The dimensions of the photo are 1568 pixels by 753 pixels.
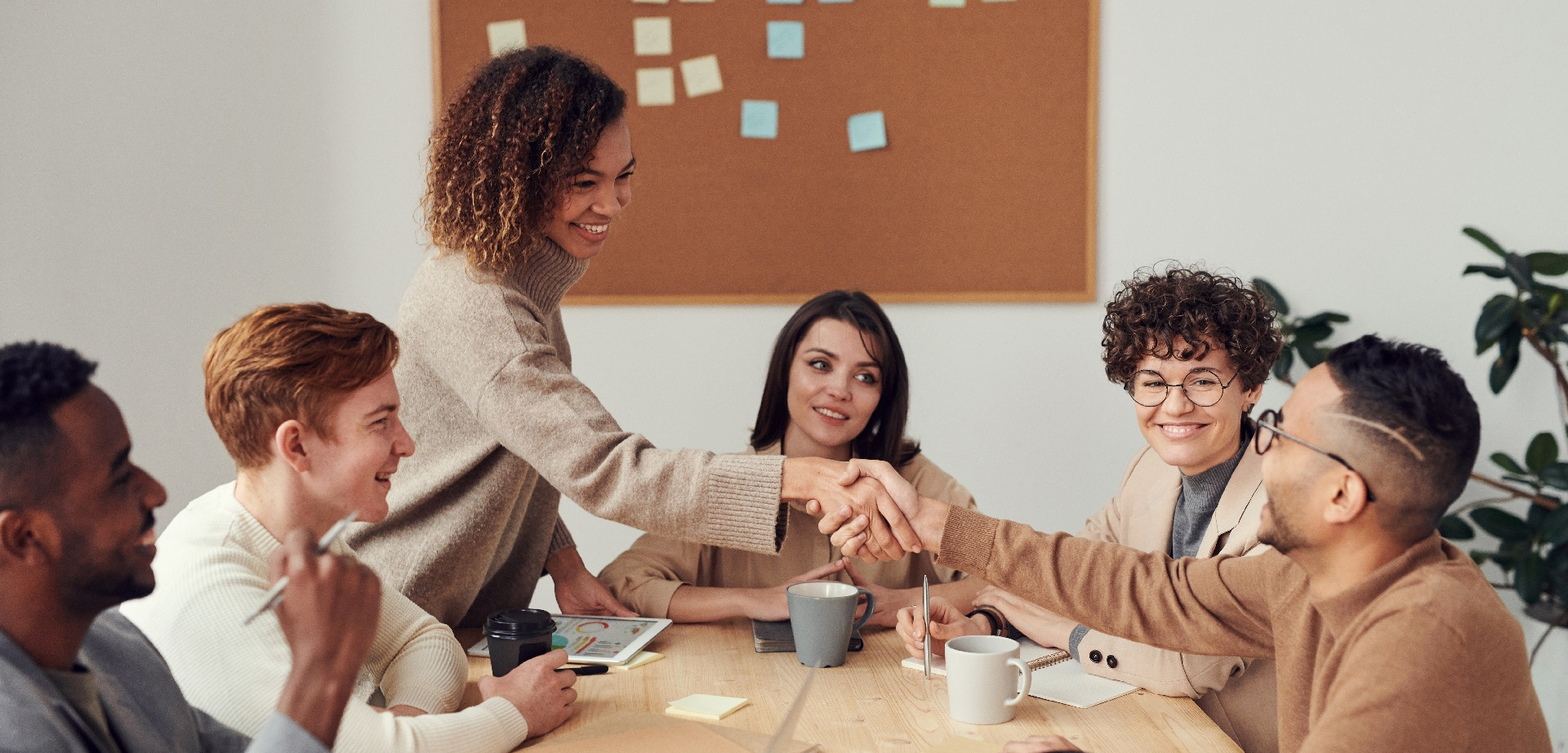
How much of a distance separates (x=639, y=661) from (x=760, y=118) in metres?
1.67

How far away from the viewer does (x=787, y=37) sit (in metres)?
2.82

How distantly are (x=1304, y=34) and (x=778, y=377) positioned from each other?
1612 mm

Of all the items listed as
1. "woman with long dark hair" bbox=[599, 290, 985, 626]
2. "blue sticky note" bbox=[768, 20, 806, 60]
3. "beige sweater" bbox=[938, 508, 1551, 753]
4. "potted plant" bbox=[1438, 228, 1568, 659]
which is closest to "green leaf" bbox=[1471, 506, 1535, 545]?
"potted plant" bbox=[1438, 228, 1568, 659]

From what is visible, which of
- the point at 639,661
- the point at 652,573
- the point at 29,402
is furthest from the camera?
the point at 652,573

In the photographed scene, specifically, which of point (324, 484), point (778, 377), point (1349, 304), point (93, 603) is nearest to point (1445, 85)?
point (1349, 304)

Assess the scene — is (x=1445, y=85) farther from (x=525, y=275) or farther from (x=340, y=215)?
(x=340, y=215)

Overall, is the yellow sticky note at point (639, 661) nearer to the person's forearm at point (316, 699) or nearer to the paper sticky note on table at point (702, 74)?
the person's forearm at point (316, 699)

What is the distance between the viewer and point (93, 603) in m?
0.85

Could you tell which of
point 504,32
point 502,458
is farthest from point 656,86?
point 502,458

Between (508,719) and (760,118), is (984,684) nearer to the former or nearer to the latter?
(508,719)

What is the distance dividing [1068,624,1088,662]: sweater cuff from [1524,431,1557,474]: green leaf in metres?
1.60

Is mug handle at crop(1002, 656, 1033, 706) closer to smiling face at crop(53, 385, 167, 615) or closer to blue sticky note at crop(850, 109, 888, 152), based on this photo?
smiling face at crop(53, 385, 167, 615)

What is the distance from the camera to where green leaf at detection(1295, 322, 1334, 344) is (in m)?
2.68

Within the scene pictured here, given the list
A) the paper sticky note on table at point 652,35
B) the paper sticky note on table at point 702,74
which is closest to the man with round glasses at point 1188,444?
the paper sticky note on table at point 702,74
